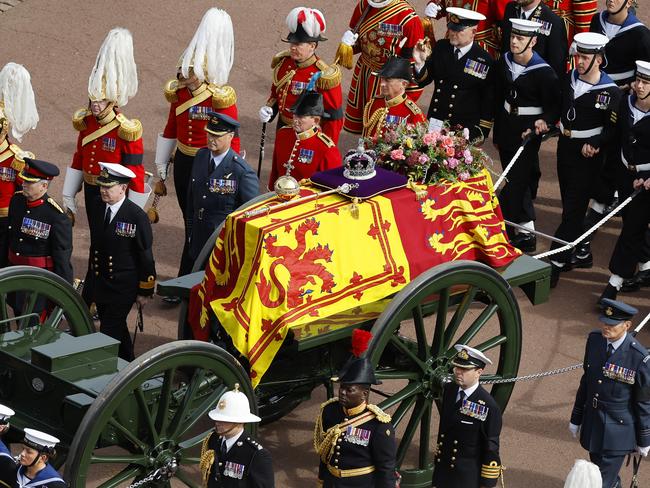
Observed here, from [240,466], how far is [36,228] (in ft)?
10.4

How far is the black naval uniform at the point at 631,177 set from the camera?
34.9 ft

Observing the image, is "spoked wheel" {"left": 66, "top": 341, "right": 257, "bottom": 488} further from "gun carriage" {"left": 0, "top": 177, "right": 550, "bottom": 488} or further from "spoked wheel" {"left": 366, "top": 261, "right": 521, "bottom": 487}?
"spoked wheel" {"left": 366, "top": 261, "right": 521, "bottom": 487}

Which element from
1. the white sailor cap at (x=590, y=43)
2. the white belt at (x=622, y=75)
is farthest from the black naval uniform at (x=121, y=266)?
the white belt at (x=622, y=75)

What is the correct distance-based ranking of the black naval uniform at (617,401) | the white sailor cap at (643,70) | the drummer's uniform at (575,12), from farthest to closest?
1. the drummer's uniform at (575,12)
2. the white sailor cap at (643,70)
3. the black naval uniform at (617,401)

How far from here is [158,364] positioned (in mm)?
7672

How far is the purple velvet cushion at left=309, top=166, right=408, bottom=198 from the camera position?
8.74 m

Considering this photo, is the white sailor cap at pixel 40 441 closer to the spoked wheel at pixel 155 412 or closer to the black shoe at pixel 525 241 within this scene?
the spoked wheel at pixel 155 412

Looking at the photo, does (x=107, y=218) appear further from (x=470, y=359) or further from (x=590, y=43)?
(x=590, y=43)

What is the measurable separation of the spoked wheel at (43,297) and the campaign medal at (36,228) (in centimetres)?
84

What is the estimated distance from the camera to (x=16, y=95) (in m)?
10.9

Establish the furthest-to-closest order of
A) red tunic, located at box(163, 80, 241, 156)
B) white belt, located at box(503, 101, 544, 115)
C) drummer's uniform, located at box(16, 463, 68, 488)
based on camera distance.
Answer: white belt, located at box(503, 101, 544, 115), red tunic, located at box(163, 80, 241, 156), drummer's uniform, located at box(16, 463, 68, 488)

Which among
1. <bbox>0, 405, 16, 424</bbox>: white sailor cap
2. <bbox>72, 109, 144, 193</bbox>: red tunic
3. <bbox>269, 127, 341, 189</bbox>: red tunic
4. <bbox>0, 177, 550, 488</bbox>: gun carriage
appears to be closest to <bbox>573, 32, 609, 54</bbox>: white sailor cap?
<bbox>269, 127, 341, 189</bbox>: red tunic

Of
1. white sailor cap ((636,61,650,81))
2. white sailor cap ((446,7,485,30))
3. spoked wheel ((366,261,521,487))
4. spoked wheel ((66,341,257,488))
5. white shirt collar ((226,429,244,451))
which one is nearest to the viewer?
spoked wheel ((66,341,257,488))

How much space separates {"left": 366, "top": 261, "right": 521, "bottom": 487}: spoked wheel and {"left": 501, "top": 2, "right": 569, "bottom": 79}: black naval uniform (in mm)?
3606
